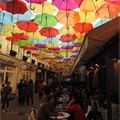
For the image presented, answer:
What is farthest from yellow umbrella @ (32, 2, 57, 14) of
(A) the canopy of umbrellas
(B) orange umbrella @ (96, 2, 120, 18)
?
(B) orange umbrella @ (96, 2, 120, 18)

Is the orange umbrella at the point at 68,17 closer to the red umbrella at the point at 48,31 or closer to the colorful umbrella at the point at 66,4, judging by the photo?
the colorful umbrella at the point at 66,4

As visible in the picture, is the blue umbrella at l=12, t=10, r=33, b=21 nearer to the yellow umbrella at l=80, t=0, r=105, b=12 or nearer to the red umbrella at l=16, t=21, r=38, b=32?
the red umbrella at l=16, t=21, r=38, b=32

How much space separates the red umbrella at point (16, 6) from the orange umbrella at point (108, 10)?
3.40 m

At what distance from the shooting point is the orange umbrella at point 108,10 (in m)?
10.4

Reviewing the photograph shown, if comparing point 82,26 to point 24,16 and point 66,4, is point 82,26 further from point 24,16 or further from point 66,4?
point 66,4

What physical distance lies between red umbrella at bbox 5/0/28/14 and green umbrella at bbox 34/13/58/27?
1.47 m

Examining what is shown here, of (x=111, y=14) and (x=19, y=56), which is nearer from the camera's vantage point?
(x=111, y=14)

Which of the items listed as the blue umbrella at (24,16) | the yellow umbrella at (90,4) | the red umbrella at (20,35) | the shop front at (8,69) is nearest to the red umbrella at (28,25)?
the blue umbrella at (24,16)

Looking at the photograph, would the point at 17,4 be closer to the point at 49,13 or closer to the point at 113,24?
the point at 49,13

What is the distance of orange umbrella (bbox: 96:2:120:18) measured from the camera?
10377mm

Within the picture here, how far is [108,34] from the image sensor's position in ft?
31.3

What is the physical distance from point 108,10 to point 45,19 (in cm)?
352

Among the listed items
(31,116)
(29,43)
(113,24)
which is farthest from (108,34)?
(29,43)

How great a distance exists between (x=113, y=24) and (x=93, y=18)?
383 cm
